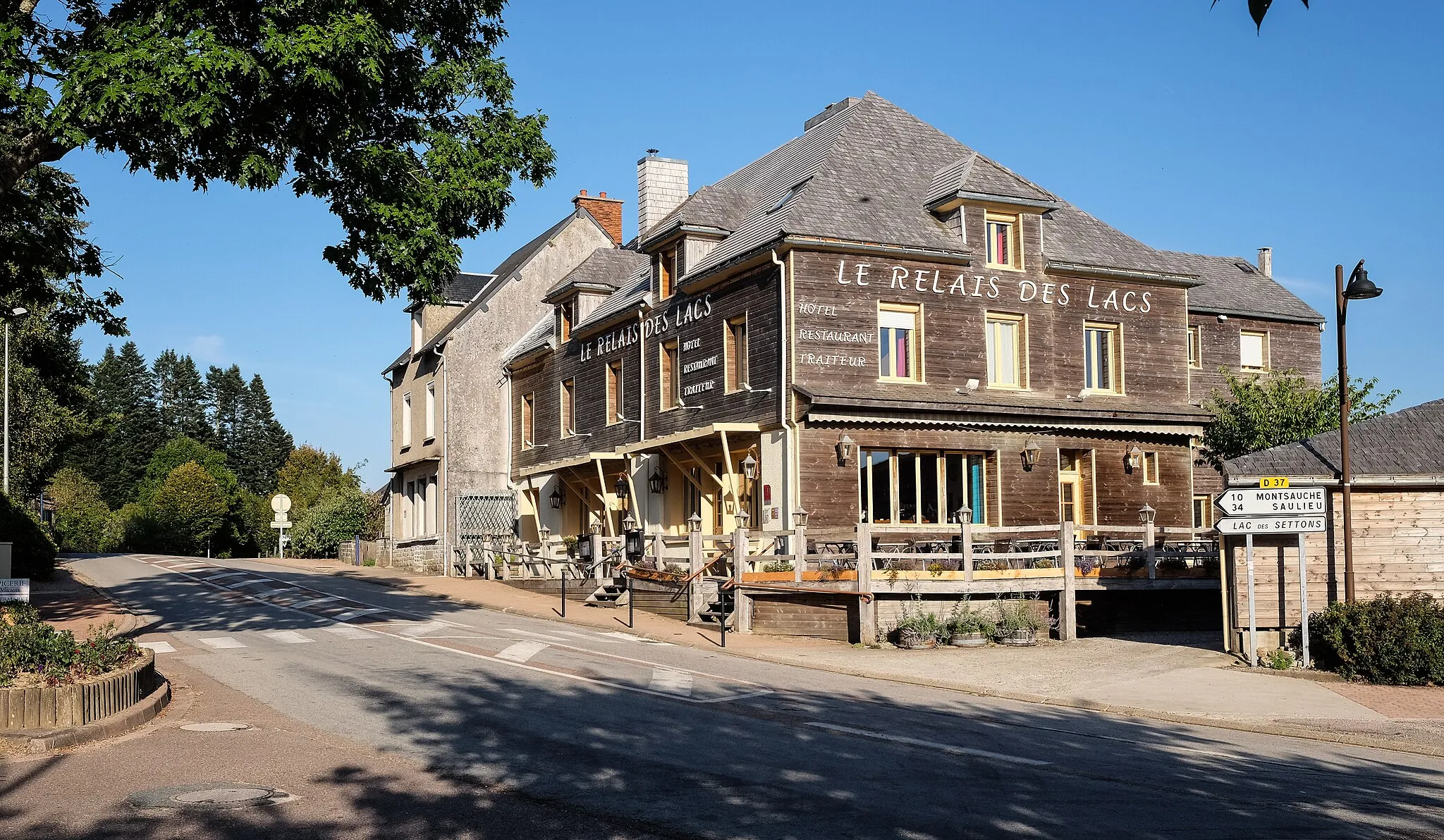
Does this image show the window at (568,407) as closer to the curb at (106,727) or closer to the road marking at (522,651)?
the road marking at (522,651)

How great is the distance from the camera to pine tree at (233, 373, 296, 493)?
121250 millimetres

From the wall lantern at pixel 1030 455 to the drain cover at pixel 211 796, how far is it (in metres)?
21.1

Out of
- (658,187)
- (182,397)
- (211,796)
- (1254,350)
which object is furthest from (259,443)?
(211,796)

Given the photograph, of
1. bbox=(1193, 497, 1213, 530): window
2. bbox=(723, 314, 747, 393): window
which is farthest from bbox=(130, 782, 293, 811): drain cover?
bbox=(1193, 497, 1213, 530): window

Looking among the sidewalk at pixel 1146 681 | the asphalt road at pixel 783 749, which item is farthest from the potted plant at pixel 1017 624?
the asphalt road at pixel 783 749

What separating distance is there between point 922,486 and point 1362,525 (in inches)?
399

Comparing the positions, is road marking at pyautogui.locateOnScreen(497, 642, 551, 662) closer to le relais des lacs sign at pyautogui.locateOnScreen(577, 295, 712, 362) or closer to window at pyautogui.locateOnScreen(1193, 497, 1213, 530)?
le relais des lacs sign at pyautogui.locateOnScreen(577, 295, 712, 362)

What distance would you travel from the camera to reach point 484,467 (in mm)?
40719

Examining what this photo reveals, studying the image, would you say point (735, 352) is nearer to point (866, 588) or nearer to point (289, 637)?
point (866, 588)

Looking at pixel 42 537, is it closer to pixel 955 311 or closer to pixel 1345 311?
pixel 955 311

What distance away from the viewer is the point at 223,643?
19.8 metres

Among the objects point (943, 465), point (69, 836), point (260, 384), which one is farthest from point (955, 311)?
point (260, 384)

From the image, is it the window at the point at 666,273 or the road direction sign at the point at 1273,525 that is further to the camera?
the window at the point at 666,273

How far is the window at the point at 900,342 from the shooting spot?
2730cm
